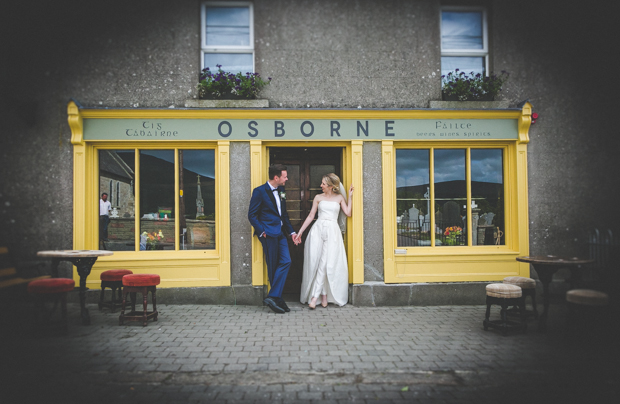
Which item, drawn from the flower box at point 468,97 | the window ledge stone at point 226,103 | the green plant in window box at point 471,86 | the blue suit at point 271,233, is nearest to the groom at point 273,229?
the blue suit at point 271,233

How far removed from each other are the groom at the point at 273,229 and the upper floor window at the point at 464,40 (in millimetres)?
4045

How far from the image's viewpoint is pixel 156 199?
6.72 metres

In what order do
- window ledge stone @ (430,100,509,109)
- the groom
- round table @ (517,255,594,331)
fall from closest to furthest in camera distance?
round table @ (517,255,594,331) < the groom < window ledge stone @ (430,100,509,109)

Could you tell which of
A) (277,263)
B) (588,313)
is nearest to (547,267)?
(588,313)

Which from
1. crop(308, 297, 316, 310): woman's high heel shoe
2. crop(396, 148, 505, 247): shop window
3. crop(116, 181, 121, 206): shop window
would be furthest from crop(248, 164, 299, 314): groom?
crop(116, 181, 121, 206): shop window

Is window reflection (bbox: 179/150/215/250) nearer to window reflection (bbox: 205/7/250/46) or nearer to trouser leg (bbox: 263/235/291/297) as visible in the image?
trouser leg (bbox: 263/235/291/297)

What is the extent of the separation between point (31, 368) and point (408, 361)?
379 cm

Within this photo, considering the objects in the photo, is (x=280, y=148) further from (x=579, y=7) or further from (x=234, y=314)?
(x=579, y=7)

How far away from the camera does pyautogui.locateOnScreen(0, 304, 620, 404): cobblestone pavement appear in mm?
3254

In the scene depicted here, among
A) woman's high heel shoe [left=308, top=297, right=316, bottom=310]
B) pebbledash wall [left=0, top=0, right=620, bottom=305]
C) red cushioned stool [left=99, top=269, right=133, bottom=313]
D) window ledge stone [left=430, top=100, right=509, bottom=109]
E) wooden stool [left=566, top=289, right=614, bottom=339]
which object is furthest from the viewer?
window ledge stone [left=430, top=100, right=509, bottom=109]

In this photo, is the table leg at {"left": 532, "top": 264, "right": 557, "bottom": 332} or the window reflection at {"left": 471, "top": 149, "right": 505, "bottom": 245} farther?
the window reflection at {"left": 471, "top": 149, "right": 505, "bottom": 245}

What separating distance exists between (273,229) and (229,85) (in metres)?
2.75

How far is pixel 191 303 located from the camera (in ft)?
21.2

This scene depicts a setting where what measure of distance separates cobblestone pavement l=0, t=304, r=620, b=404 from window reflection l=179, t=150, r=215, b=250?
5.81 feet
